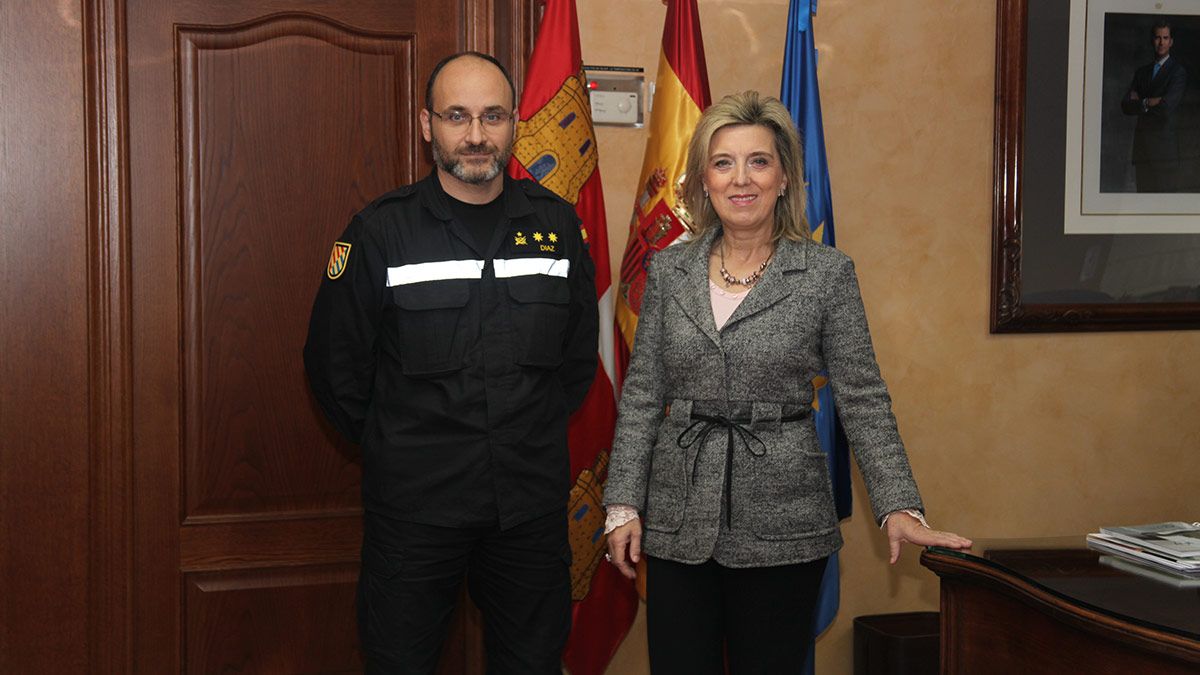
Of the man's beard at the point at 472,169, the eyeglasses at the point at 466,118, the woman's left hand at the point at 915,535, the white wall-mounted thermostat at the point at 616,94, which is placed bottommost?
the woman's left hand at the point at 915,535

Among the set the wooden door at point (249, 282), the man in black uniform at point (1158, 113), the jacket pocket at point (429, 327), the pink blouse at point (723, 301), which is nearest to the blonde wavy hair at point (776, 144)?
the pink blouse at point (723, 301)

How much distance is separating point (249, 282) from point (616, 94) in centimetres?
104

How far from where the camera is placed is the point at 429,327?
2.08 m

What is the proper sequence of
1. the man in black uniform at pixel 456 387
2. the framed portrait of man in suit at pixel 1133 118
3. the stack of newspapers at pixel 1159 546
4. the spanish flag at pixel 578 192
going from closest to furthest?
the stack of newspapers at pixel 1159 546
the man in black uniform at pixel 456 387
the spanish flag at pixel 578 192
the framed portrait of man in suit at pixel 1133 118

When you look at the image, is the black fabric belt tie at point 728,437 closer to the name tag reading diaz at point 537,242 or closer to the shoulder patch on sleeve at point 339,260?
the name tag reading diaz at point 537,242

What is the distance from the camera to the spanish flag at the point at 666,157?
8.45ft

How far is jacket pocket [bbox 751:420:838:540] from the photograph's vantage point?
183 cm

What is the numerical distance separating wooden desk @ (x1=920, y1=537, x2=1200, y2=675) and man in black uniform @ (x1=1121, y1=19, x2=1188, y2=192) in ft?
4.93

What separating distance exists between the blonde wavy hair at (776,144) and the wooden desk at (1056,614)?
651 mm

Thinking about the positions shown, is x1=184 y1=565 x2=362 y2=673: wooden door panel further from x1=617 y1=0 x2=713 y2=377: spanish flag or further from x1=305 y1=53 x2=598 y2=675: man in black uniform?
x1=617 y1=0 x2=713 y2=377: spanish flag

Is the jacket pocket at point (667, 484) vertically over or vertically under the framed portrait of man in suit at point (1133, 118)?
under

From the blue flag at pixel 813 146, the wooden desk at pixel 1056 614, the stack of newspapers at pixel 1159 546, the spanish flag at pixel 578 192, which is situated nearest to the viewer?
the wooden desk at pixel 1056 614

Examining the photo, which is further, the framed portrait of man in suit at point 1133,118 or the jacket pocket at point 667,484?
the framed portrait of man in suit at point 1133,118

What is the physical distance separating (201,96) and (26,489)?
102 cm
